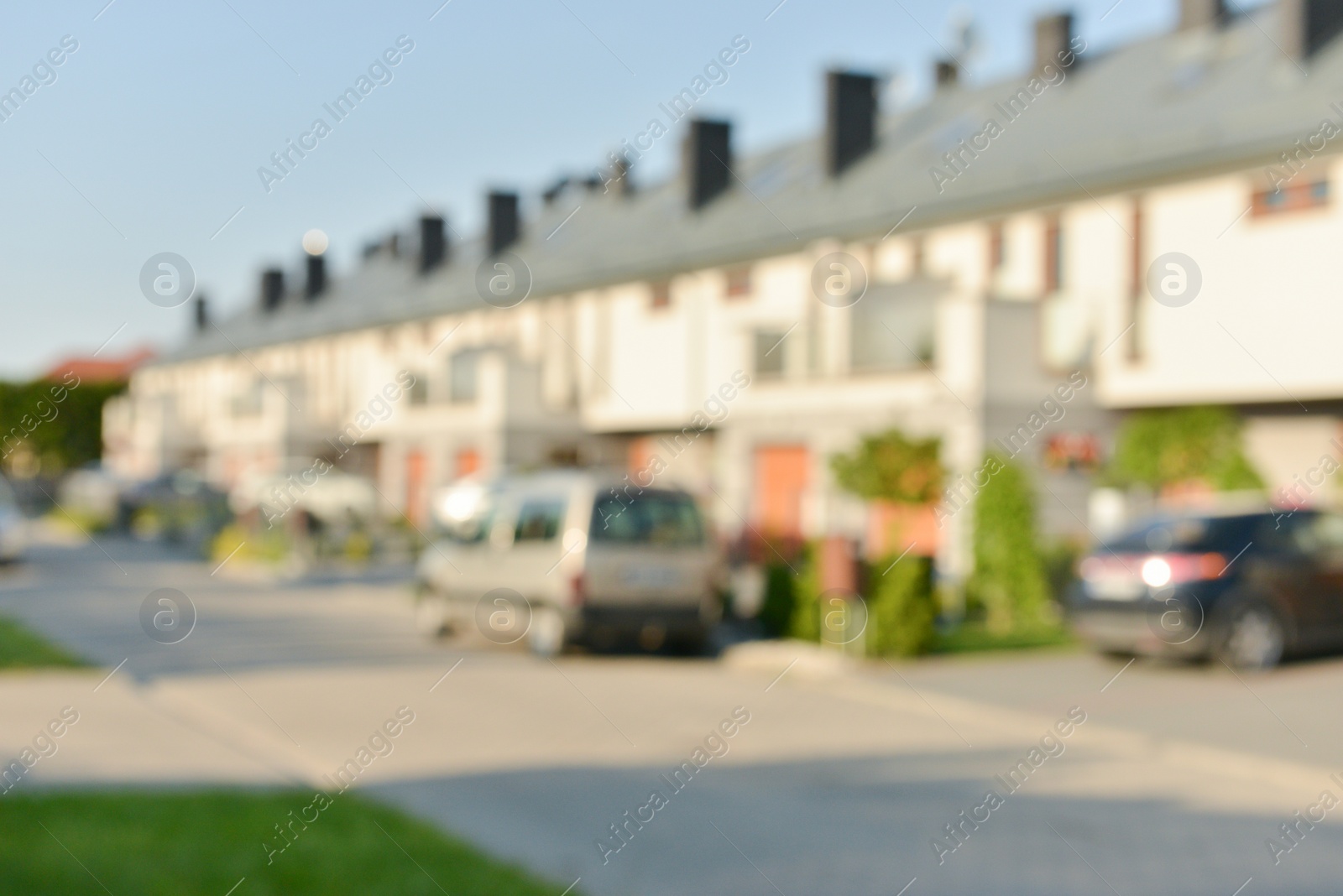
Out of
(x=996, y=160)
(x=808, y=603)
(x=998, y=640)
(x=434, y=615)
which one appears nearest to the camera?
(x=808, y=603)

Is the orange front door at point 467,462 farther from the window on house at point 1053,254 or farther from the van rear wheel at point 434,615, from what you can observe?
the van rear wheel at point 434,615

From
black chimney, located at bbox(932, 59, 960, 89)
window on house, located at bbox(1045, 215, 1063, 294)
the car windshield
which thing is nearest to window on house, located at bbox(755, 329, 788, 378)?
→ window on house, located at bbox(1045, 215, 1063, 294)

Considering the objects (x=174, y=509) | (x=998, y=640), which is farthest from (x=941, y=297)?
(x=174, y=509)

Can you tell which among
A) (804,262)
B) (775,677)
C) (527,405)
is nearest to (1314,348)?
(775,677)

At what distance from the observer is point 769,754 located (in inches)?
393

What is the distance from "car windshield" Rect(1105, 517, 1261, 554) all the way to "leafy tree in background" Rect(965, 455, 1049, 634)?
3.53 metres

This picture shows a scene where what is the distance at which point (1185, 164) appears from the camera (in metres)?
20.6

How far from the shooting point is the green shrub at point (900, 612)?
15.1m

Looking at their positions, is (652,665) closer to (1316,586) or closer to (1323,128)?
(1316,586)

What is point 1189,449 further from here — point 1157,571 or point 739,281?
point 739,281

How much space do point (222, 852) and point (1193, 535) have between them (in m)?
9.88

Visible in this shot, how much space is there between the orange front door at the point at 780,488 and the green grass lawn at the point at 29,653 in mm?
13527

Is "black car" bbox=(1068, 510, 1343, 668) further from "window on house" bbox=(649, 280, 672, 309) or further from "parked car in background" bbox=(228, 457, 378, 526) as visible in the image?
"parked car in background" bbox=(228, 457, 378, 526)

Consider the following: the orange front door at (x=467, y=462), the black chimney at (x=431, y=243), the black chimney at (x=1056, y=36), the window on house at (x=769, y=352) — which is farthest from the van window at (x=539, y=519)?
the black chimney at (x=431, y=243)
